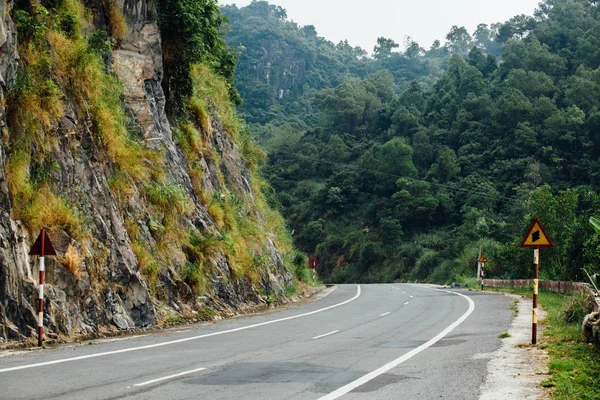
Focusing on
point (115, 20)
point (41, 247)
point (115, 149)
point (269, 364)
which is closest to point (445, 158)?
point (115, 20)

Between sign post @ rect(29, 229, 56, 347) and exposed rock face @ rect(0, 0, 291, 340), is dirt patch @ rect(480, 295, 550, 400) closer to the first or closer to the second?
sign post @ rect(29, 229, 56, 347)

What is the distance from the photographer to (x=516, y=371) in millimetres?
11289

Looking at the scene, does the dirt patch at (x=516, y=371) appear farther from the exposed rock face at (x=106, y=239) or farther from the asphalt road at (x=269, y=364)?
the exposed rock face at (x=106, y=239)

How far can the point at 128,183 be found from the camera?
2070cm

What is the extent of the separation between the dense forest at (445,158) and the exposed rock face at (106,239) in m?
37.7

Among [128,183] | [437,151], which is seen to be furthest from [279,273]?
[437,151]

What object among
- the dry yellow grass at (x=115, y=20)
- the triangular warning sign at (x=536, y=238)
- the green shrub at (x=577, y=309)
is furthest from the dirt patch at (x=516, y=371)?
the dry yellow grass at (x=115, y=20)

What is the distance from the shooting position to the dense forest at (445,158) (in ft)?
252

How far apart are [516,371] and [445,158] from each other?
2991 inches

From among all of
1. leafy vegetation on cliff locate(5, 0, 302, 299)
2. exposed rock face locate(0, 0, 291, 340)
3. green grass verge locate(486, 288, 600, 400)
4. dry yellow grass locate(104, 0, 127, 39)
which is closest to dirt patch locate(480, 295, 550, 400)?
green grass verge locate(486, 288, 600, 400)

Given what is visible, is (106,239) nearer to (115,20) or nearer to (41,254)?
(41,254)

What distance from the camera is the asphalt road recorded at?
364 inches

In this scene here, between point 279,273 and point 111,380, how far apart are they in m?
24.0

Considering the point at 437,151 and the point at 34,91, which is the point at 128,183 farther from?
the point at 437,151
